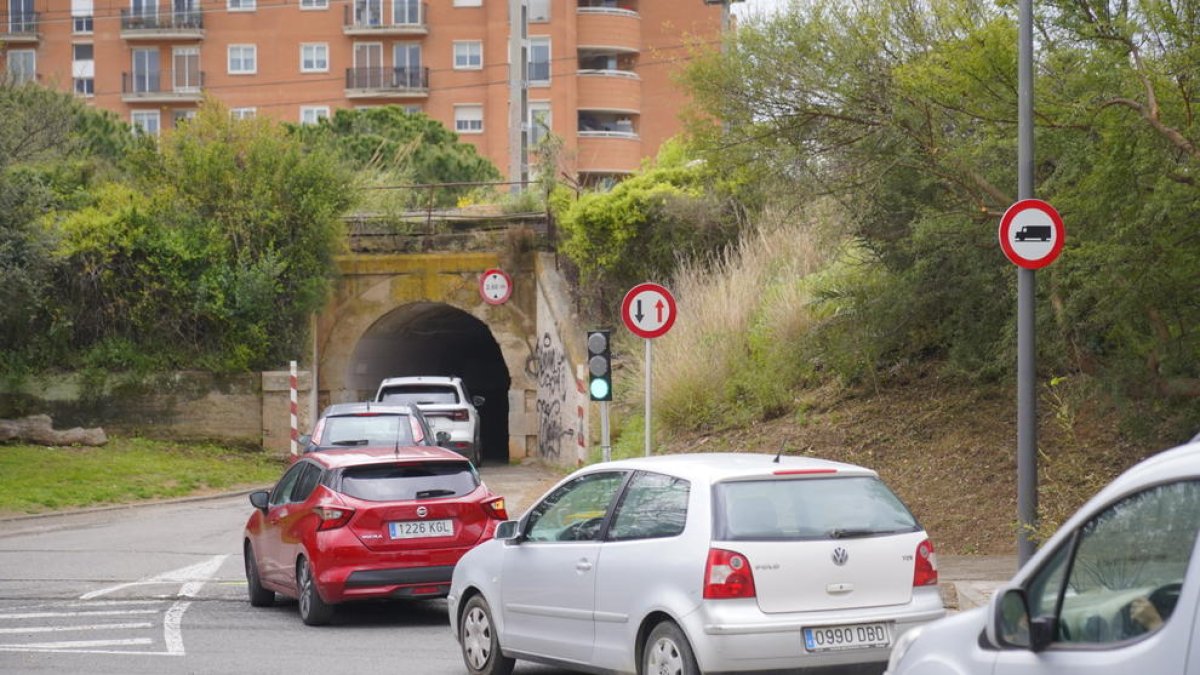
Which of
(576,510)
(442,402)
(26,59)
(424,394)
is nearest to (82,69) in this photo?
(26,59)

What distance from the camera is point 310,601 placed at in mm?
13516

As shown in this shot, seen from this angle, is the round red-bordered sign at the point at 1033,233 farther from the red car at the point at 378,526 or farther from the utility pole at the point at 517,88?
the utility pole at the point at 517,88

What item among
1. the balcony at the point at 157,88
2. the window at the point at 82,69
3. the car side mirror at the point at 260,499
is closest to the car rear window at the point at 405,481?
the car side mirror at the point at 260,499

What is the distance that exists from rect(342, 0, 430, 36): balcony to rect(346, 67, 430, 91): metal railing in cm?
154

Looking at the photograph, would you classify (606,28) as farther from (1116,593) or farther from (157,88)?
(1116,593)

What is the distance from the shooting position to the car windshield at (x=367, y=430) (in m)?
22.0

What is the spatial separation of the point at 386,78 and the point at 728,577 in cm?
6134

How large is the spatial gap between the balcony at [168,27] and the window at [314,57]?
462 centimetres

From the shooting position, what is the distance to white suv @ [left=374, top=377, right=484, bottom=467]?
28734mm

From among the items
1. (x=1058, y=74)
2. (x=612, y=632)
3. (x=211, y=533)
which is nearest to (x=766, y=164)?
(x=1058, y=74)

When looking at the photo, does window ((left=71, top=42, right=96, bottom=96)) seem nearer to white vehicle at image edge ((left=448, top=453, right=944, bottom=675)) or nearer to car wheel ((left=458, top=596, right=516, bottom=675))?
car wheel ((left=458, top=596, right=516, bottom=675))

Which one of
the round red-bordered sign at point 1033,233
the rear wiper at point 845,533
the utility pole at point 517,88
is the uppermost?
the utility pole at point 517,88

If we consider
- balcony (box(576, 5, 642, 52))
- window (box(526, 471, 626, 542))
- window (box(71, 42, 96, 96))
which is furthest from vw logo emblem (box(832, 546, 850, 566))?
window (box(71, 42, 96, 96))

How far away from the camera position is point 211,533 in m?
21.4
